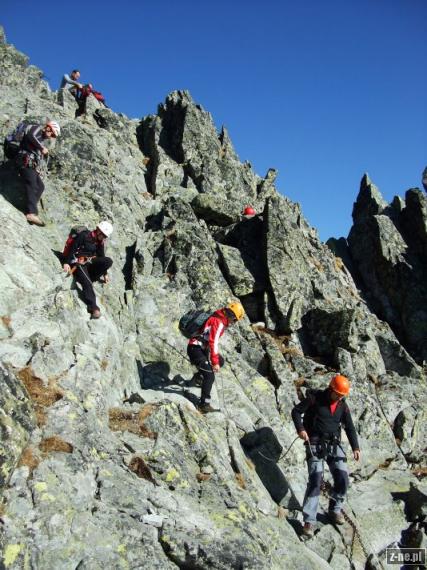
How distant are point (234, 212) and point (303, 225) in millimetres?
9275

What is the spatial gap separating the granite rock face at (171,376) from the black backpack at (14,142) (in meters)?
1.15

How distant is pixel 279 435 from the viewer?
56.9 feet

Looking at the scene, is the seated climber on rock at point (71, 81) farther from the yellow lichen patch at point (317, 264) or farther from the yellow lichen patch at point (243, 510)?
the yellow lichen patch at point (243, 510)

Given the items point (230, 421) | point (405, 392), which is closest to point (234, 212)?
point (405, 392)

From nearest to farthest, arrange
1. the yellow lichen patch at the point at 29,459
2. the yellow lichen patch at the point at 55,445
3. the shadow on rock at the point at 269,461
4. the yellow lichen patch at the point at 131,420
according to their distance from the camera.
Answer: the yellow lichen patch at the point at 29,459
the yellow lichen patch at the point at 55,445
the yellow lichen patch at the point at 131,420
the shadow on rock at the point at 269,461

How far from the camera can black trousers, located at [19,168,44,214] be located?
1633 centimetres

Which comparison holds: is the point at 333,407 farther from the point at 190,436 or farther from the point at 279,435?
the point at 190,436

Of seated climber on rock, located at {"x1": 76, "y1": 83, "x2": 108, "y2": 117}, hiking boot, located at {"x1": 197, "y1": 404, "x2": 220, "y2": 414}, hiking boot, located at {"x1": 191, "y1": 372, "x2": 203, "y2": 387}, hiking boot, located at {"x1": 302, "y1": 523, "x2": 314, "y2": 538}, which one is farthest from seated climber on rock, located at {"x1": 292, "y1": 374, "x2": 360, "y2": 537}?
seated climber on rock, located at {"x1": 76, "y1": 83, "x2": 108, "y2": 117}

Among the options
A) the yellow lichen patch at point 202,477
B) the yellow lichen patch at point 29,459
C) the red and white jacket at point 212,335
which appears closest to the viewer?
the yellow lichen patch at point 29,459

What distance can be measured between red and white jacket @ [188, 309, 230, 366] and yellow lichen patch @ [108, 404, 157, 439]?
3062 mm

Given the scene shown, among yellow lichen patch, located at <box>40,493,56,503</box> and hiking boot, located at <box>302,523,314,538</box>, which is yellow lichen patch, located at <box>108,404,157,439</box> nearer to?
yellow lichen patch, located at <box>40,493,56,503</box>

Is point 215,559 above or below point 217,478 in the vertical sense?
below

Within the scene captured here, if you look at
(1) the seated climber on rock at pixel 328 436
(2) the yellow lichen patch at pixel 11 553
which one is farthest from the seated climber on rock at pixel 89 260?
(2) the yellow lichen patch at pixel 11 553
